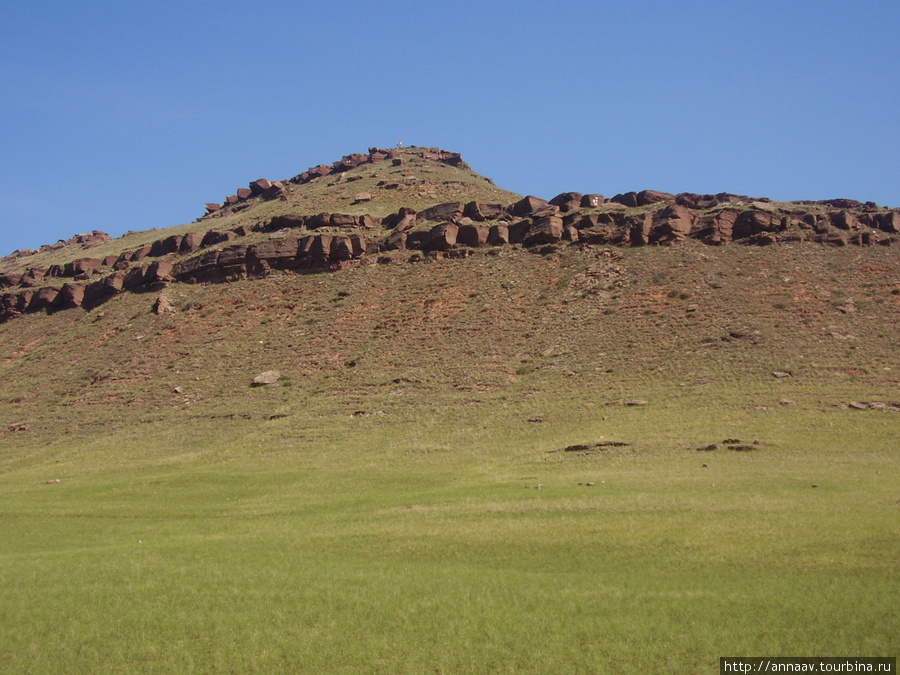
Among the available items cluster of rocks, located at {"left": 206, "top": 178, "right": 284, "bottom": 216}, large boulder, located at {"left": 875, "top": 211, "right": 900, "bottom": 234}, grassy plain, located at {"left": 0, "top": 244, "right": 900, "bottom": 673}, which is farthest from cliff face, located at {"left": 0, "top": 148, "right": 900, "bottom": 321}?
cluster of rocks, located at {"left": 206, "top": 178, "right": 284, "bottom": 216}

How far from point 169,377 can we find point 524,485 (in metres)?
31.0

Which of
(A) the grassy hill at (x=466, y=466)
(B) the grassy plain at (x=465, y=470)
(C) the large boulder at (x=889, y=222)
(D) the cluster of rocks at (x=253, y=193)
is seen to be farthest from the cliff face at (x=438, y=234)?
(D) the cluster of rocks at (x=253, y=193)

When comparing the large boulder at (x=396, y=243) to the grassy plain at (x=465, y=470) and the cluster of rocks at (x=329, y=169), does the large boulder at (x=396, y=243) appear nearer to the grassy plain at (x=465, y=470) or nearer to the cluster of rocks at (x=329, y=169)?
the grassy plain at (x=465, y=470)

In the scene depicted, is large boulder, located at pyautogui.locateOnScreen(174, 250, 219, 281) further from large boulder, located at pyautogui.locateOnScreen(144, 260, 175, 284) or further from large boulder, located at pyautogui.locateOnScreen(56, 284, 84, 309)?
large boulder, located at pyautogui.locateOnScreen(56, 284, 84, 309)

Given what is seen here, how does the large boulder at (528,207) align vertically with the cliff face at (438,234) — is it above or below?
above

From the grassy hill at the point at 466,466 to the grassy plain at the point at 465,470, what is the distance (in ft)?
0.39

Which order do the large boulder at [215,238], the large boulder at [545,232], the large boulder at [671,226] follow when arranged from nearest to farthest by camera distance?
the large boulder at [671,226] < the large boulder at [545,232] < the large boulder at [215,238]

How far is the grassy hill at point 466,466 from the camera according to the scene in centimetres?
1183

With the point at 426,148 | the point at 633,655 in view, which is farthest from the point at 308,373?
the point at 426,148

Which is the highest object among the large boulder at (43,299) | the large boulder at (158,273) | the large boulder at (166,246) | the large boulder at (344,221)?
the large boulder at (344,221)

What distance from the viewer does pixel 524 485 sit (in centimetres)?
2272

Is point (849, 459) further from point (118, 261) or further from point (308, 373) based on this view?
point (118, 261)

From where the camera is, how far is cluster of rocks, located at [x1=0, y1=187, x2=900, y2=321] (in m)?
50.4

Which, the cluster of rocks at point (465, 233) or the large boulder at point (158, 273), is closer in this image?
the cluster of rocks at point (465, 233)
